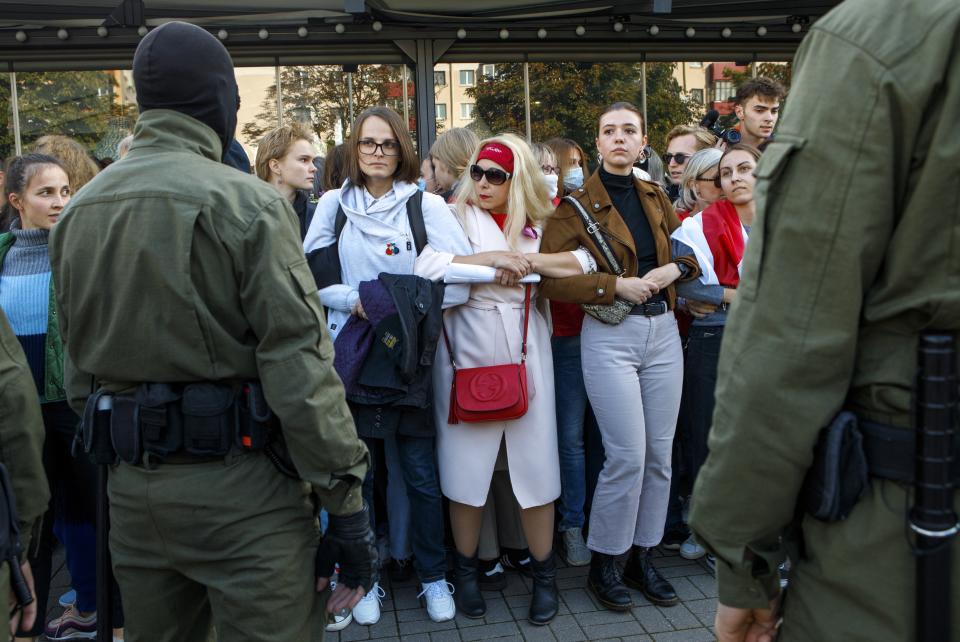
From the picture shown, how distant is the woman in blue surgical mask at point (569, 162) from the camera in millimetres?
5270

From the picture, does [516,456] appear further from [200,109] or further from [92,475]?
[200,109]

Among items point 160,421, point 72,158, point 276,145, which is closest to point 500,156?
point 276,145

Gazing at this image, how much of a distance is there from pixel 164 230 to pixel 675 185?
14.0 feet

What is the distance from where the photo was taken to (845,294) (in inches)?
53.2

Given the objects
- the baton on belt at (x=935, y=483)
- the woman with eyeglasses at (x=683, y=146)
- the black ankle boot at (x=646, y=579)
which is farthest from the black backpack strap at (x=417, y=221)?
the baton on belt at (x=935, y=483)

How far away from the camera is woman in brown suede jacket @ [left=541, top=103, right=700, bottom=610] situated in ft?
12.2

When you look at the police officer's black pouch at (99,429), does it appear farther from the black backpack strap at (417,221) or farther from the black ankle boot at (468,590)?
the black ankle boot at (468,590)

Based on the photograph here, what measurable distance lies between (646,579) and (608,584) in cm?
21

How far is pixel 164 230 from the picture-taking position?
202 cm

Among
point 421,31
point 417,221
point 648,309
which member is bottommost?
point 648,309

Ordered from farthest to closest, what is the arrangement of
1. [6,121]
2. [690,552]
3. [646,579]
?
[6,121], [690,552], [646,579]

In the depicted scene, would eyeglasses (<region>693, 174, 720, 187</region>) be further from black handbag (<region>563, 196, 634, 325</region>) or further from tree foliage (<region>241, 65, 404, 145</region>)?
tree foliage (<region>241, 65, 404, 145</region>)

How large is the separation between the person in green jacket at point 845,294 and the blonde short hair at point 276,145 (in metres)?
3.42

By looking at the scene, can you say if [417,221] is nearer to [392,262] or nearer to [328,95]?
[392,262]
